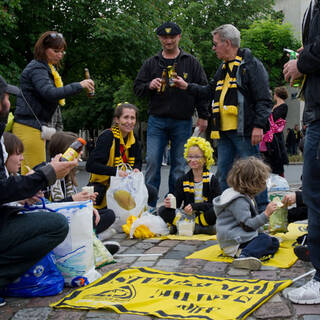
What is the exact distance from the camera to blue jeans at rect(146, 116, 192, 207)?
6.64m

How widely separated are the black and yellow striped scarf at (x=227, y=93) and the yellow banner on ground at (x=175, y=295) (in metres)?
2.46

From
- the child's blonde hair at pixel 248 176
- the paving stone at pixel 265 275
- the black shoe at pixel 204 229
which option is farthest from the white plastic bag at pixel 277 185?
the paving stone at pixel 265 275

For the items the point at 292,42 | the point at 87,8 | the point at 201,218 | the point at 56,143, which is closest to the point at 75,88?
the point at 56,143

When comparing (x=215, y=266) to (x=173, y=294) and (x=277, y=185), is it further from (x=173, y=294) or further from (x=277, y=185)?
(x=277, y=185)

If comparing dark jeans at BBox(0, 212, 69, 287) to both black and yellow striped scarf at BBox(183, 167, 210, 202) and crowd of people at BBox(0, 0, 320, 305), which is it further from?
black and yellow striped scarf at BBox(183, 167, 210, 202)

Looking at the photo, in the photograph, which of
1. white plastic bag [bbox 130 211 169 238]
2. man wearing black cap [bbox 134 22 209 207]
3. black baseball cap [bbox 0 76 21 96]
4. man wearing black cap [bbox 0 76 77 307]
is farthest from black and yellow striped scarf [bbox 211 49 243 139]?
black baseball cap [bbox 0 76 21 96]

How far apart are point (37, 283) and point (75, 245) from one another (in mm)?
405

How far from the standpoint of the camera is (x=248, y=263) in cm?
407

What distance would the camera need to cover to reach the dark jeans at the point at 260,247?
14.0 ft

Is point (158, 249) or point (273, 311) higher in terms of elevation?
point (273, 311)

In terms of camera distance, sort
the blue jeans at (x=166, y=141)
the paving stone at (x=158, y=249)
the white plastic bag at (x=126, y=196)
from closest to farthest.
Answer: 1. the paving stone at (x=158, y=249)
2. the white plastic bag at (x=126, y=196)
3. the blue jeans at (x=166, y=141)

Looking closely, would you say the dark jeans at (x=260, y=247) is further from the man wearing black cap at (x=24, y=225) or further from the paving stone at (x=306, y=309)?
the man wearing black cap at (x=24, y=225)

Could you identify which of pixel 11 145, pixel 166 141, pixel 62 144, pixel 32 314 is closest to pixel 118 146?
pixel 166 141

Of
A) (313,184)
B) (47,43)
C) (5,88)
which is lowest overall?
(313,184)
